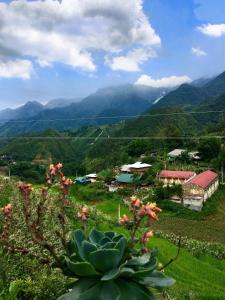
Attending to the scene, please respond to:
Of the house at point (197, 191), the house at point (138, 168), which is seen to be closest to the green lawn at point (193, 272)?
the house at point (197, 191)

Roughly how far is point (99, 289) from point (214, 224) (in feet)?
110

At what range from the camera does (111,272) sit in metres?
3.06

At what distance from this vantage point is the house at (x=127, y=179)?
50.0 meters

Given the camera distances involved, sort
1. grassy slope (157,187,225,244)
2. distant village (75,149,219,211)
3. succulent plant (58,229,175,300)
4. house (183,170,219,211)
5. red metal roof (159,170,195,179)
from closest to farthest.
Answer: succulent plant (58,229,175,300)
grassy slope (157,187,225,244)
house (183,170,219,211)
distant village (75,149,219,211)
red metal roof (159,170,195,179)

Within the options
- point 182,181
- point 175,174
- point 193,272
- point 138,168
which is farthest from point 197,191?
point 193,272

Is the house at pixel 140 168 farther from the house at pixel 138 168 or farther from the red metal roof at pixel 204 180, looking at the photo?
the red metal roof at pixel 204 180

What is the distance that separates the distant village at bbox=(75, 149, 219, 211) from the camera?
4141 cm

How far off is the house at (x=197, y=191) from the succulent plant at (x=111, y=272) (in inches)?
1497

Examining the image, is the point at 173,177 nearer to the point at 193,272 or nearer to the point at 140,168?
the point at 140,168

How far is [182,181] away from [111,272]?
4454 cm

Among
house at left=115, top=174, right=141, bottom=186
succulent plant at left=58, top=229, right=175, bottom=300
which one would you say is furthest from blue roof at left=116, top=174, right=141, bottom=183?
succulent plant at left=58, top=229, right=175, bottom=300

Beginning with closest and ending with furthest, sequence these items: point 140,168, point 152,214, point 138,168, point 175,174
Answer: point 152,214 < point 175,174 < point 138,168 < point 140,168

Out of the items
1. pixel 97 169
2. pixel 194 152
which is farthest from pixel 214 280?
pixel 97 169

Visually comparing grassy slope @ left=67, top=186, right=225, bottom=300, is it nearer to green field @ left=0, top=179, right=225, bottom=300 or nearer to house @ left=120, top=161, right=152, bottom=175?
green field @ left=0, top=179, right=225, bottom=300
